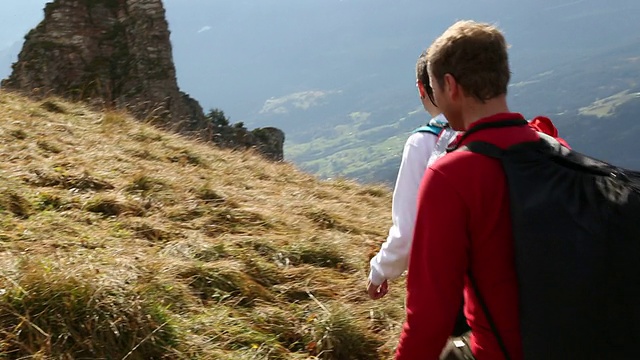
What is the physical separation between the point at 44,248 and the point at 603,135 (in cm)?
17409

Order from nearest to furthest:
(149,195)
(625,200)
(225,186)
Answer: (625,200), (149,195), (225,186)

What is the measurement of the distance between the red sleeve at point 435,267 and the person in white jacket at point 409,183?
18.9 inches

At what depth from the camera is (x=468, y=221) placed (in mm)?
2166

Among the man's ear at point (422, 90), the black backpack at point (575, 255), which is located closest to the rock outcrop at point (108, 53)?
the man's ear at point (422, 90)

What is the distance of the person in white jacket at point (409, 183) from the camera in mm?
2752

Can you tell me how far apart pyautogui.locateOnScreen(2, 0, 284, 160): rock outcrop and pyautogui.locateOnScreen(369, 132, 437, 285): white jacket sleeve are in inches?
647

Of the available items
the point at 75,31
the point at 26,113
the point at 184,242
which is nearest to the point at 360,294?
the point at 184,242

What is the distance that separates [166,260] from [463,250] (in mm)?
3028

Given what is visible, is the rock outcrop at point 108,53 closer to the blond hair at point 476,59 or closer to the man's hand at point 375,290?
the man's hand at point 375,290

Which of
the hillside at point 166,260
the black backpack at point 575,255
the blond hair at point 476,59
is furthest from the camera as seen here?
the hillside at point 166,260

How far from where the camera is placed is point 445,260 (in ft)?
7.15

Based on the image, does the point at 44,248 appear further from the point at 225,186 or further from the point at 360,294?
the point at 225,186

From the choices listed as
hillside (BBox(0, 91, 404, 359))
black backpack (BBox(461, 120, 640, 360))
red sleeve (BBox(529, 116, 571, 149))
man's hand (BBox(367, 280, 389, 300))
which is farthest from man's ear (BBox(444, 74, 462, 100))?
hillside (BBox(0, 91, 404, 359))

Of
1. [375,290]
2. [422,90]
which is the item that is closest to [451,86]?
[422,90]
